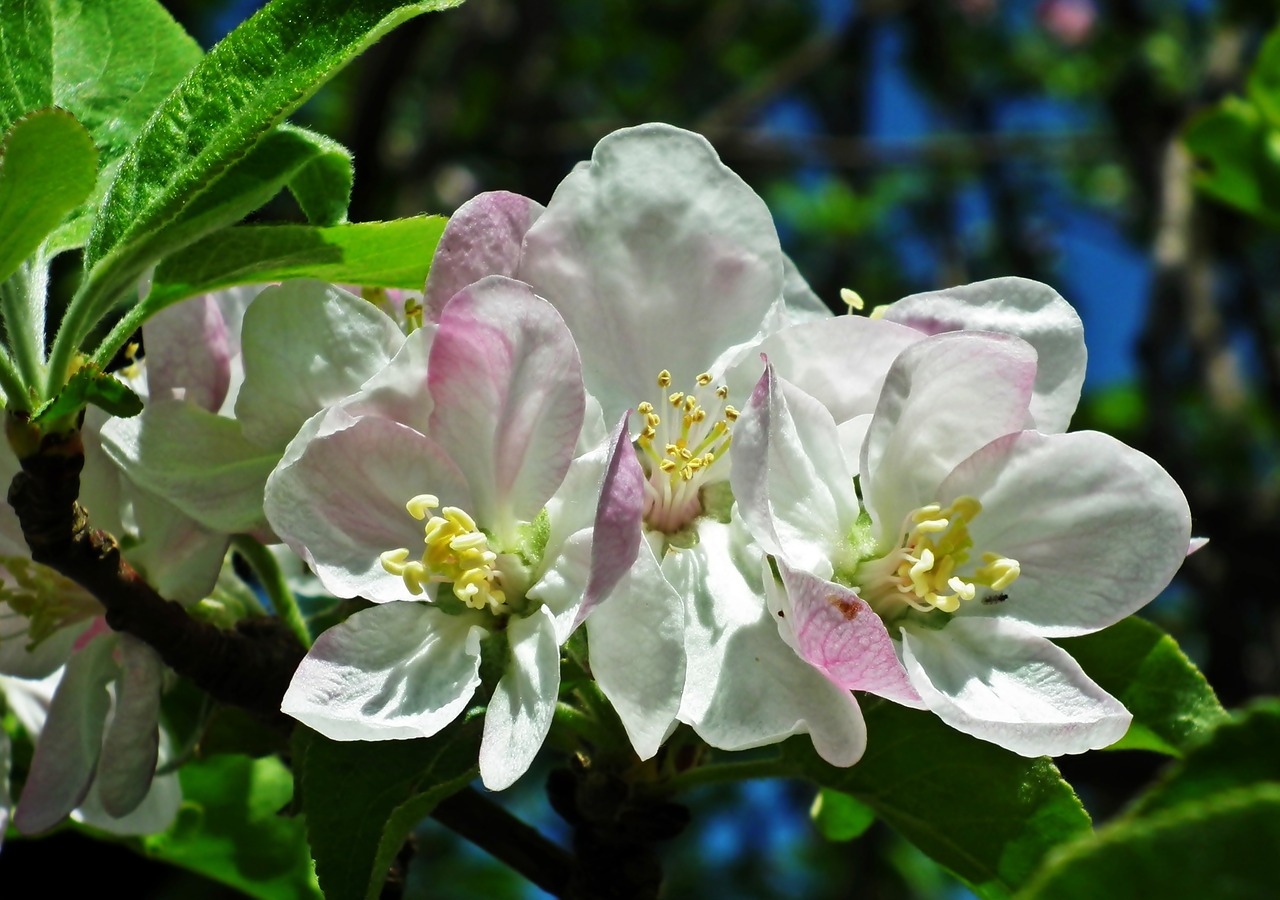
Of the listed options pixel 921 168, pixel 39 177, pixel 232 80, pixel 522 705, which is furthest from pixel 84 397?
pixel 921 168

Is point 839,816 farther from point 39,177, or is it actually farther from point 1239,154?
point 1239,154

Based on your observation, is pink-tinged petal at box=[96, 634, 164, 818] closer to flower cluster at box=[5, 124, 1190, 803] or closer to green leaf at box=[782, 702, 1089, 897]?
flower cluster at box=[5, 124, 1190, 803]

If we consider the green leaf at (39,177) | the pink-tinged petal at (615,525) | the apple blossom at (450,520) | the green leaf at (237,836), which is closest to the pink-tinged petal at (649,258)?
the apple blossom at (450,520)

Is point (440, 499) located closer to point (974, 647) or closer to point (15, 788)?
point (974, 647)

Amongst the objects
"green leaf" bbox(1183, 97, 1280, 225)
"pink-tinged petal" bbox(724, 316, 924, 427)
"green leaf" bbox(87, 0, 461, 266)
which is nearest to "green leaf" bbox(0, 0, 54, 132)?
"green leaf" bbox(87, 0, 461, 266)

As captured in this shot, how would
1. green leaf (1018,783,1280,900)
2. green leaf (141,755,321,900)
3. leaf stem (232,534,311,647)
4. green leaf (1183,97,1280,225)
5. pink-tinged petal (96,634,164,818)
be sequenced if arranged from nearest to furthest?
1. green leaf (1018,783,1280,900)
2. pink-tinged petal (96,634,164,818)
3. leaf stem (232,534,311,647)
4. green leaf (141,755,321,900)
5. green leaf (1183,97,1280,225)
